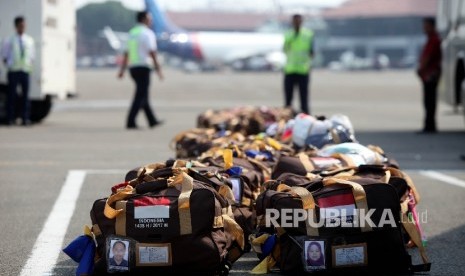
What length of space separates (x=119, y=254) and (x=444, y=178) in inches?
262

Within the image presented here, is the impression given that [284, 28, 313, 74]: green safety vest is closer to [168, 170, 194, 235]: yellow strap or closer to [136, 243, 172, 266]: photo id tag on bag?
[168, 170, 194, 235]: yellow strap

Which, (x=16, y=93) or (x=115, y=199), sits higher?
(x=115, y=199)

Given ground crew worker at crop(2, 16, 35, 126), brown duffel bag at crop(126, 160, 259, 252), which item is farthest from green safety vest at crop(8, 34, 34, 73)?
brown duffel bag at crop(126, 160, 259, 252)

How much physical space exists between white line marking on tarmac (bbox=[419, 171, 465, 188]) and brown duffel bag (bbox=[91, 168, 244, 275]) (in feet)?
18.5

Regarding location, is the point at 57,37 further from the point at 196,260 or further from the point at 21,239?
the point at 196,260

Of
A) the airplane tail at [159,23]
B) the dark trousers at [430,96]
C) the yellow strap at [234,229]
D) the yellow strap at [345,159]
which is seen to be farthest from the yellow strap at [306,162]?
the airplane tail at [159,23]

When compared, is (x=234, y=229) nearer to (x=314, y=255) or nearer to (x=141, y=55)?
(x=314, y=255)

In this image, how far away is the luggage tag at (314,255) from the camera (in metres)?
6.80

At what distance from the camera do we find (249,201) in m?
8.10

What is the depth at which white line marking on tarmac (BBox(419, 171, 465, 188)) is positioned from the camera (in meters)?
12.3

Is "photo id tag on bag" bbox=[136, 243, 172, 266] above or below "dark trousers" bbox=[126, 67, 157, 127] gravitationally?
above

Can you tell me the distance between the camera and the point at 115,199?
692cm

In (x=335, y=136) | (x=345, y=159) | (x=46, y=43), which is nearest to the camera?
(x=345, y=159)

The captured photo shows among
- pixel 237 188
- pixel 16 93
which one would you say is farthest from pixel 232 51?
pixel 237 188
